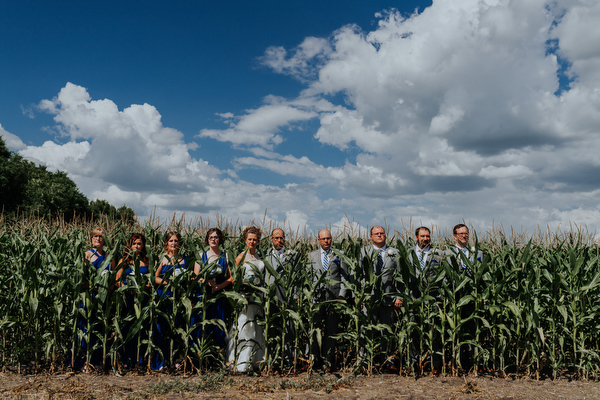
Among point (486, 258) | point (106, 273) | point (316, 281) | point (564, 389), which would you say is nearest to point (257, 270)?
point (316, 281)

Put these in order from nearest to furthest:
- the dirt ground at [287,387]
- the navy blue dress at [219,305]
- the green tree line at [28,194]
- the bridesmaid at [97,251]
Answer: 1. the dirt ground at [287,387]
2. the navy blue dress at [219,305]
3. the bridesmaid at [97,251]
4. the green tree line at [28,194]

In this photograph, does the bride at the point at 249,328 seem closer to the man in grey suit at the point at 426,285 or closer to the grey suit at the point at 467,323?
the man in grey suit at the point at 426,285

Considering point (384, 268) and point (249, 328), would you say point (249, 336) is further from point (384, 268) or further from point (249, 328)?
point (384, 268)

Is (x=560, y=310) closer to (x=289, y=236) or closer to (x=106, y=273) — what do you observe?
(x=106, y=273)

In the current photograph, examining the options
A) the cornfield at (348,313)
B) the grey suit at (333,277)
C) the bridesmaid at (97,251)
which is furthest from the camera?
the bridesmaid at (97,251)

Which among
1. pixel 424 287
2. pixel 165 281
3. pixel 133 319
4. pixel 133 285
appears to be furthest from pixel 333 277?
pixel 133 319

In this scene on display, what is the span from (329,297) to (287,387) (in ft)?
3.58

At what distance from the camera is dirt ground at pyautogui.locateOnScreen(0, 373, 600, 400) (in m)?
4.05

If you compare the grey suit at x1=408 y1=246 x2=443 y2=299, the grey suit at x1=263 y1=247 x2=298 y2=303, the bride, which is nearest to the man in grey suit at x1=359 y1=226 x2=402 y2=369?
the grey suit at x1=408 y1=246 x2=443 y2=299

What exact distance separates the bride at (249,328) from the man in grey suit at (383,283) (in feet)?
3.96

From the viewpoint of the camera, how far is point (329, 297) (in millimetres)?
4832

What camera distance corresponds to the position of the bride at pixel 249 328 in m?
4.63

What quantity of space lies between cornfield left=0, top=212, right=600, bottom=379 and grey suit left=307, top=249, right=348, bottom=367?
0.45 feet

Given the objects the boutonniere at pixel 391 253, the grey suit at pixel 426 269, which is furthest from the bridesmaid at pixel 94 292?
the grey suit at pixel 426 269
